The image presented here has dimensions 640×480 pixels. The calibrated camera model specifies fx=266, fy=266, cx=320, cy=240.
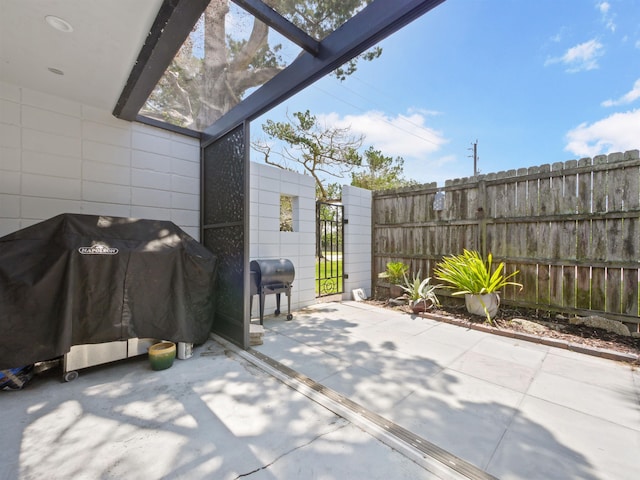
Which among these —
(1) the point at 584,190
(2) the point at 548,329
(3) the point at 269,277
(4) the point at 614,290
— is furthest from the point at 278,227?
(4) the point at 614,290

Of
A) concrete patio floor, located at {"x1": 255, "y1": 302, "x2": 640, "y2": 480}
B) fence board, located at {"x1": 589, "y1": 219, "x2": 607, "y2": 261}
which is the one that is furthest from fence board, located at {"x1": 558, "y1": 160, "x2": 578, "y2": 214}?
concrete patio floor, located at {"x1": 255, "y1": 302, "x2": 640, "y2": 480}

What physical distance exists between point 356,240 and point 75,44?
467 cm

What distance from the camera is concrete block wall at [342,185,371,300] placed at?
543 cm

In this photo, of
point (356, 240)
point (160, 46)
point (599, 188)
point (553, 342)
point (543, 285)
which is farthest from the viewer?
point (356, 240)

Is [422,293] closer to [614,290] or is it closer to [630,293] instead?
[614,290]

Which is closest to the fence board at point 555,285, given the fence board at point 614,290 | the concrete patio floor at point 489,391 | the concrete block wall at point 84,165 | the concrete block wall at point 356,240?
the fence board at point 614,290

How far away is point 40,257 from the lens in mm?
2113

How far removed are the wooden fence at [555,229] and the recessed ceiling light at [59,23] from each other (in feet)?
16.8

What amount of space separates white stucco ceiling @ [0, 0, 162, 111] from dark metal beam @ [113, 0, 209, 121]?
53mm

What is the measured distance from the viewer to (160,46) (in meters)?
2.00

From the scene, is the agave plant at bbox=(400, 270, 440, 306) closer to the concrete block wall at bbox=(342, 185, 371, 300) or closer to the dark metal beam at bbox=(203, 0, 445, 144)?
the concrete block wall at bbox=(342, 185, 371, 300)

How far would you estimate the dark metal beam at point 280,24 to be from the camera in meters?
1.71

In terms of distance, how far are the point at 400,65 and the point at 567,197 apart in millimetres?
3100

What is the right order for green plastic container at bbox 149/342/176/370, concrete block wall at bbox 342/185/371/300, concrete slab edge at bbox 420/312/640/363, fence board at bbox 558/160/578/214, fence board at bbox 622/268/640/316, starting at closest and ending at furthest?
green plastic container at bbox 149/342/176/370, concrete slab edge at bbox 420/312/640/363, fence board at bbox 622/268/640/316, fence board at bbox 558/160/578/214, concrete block wall at bbox 342/185/371/300
